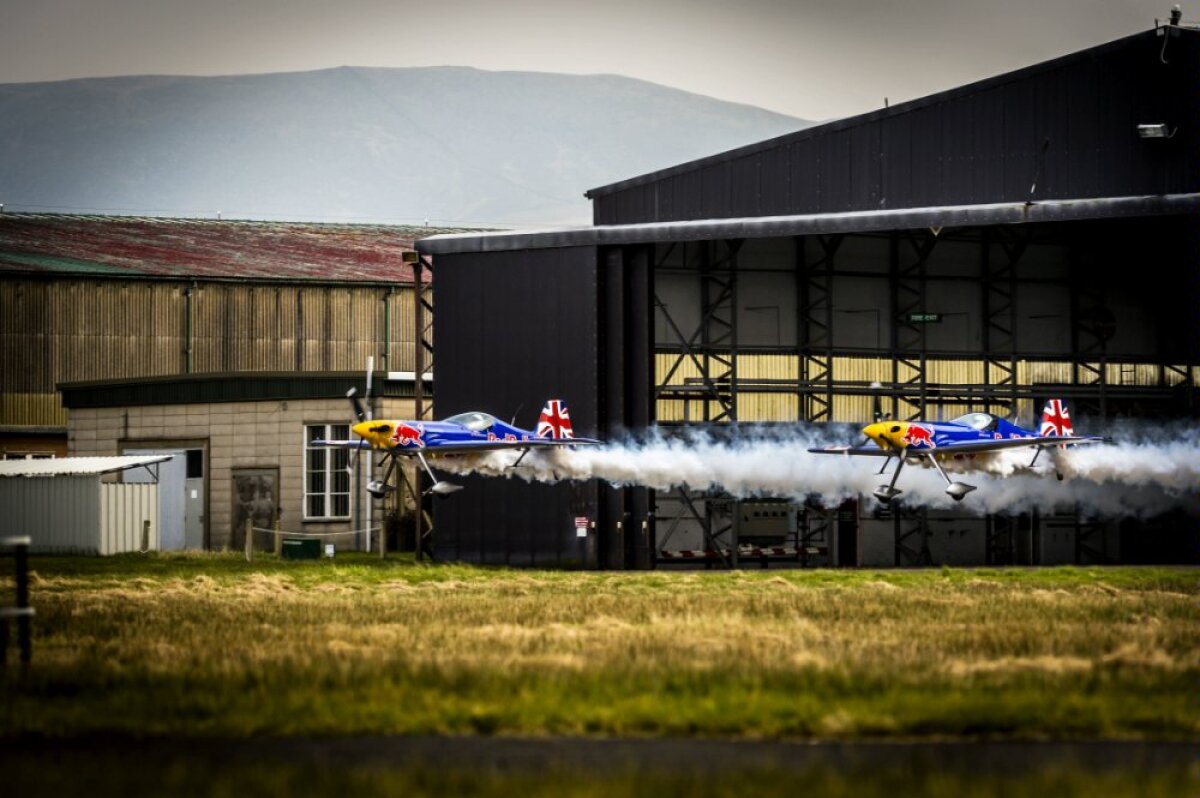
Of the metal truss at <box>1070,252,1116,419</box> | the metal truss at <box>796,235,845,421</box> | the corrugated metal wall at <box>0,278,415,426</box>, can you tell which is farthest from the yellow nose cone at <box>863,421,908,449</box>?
the corrugated metal wall at <box>0,278,415,426</box>

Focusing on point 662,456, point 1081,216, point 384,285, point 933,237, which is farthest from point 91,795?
point 384,285

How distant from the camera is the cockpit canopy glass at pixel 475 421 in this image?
49.0m

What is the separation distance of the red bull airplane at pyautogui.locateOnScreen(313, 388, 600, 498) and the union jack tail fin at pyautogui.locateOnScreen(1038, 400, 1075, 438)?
13932 millimetres

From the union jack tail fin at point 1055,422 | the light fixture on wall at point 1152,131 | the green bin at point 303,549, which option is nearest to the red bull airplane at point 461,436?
the green bin at point 303,549

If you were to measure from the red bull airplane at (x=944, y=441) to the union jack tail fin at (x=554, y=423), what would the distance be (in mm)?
7351

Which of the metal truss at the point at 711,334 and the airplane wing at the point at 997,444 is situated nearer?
the airplane wing at the point at 997,444

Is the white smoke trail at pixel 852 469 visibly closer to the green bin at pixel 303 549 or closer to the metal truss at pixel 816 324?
the metal truss at pixel 816 324

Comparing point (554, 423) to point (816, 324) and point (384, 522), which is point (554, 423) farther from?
point (816, 324)

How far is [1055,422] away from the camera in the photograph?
169ft

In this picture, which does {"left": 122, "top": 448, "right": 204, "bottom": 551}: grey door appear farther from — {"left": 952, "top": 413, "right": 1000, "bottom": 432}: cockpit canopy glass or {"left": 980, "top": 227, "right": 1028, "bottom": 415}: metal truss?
{"left": 980, "top": 227, "right": 1028, "bottom": 415}: metal truss

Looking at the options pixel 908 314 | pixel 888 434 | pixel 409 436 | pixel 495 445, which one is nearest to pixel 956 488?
pixel 888 434

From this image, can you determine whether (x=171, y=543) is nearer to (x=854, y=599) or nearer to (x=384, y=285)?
(x=384, y=285)

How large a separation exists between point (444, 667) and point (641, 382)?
30043mm

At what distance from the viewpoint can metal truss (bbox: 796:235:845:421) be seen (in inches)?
2175
